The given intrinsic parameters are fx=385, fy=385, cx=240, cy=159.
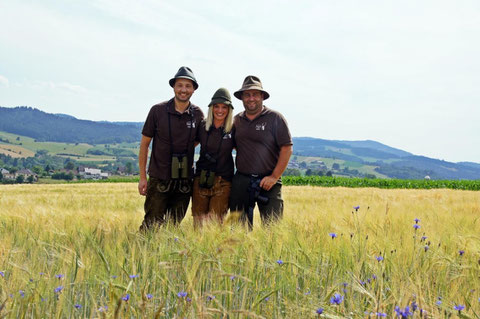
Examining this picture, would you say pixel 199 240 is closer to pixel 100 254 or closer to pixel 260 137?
pixel 100 254

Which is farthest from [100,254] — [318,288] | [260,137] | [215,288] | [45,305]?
[260,137]

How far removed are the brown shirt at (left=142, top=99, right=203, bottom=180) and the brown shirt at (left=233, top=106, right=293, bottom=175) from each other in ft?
1.95

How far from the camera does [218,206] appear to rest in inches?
189

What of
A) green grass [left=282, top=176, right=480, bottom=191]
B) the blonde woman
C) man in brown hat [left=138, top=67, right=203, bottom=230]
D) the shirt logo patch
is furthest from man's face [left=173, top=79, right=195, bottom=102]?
green grass [left=282, top=176, right=480, bottom=191]

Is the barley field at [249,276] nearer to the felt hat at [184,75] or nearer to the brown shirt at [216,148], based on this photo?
the brown shirt at [216,148]

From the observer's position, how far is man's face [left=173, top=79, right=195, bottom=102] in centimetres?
463

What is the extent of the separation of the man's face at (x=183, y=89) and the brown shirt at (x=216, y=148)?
40 centimetres

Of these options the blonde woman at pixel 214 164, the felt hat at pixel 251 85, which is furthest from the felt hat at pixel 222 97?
the felt hat at pixel 251 85

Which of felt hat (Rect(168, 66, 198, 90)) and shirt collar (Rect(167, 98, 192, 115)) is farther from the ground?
felt hat (Rect(168, 66, 198, 90))

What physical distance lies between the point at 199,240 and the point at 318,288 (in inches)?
47.7

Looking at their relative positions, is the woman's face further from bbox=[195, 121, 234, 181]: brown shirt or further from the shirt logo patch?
the shirt logo patch

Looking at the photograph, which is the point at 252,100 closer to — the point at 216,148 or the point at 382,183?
the point at 216,148

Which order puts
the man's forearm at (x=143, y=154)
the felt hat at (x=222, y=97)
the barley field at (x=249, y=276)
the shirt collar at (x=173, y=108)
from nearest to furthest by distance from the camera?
the barley field at (x=249, y=276)
the felt hat at (x=222, y=97)
the shirt collar at (x=173, y=108)
the man's forearm at (x=143, y=154)

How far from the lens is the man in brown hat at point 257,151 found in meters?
4.75
